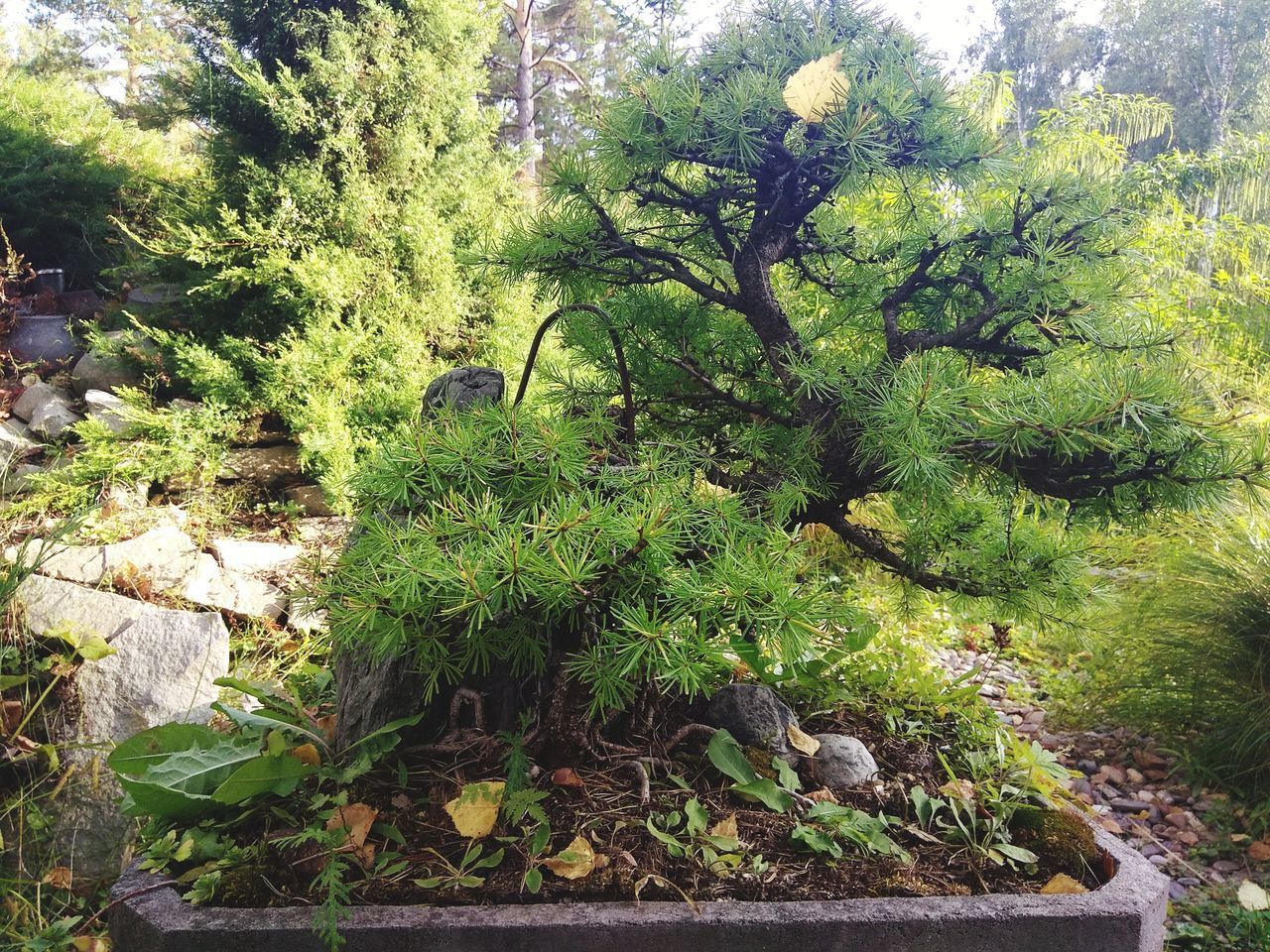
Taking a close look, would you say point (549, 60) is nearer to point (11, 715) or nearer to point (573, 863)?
point (11, 715)

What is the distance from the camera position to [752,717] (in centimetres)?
141

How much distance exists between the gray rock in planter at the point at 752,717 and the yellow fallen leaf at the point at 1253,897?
125cm

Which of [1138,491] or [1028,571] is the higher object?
[1138,491]

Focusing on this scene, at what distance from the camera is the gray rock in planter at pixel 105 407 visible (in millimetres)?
3586

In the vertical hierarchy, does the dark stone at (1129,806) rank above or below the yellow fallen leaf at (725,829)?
below

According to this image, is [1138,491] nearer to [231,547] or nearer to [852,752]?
[852,752]

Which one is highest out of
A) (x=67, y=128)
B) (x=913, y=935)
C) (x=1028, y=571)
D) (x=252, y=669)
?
(x=67, y=128)

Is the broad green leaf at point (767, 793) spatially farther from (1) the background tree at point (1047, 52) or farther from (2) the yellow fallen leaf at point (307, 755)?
(1) the background tree at point (1047, 52)

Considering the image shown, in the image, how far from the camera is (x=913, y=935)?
3.34 ft

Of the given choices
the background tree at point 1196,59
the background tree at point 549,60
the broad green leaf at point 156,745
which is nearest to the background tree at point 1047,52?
the background tree at point 1196,59

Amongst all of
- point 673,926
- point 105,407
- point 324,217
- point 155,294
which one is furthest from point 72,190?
point 673,926

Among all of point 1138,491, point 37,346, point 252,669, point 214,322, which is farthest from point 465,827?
point 37,346

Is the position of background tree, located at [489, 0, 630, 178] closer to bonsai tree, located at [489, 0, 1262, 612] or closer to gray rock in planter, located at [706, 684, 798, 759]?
bonsai tree, located at [489, 0, 1262, 612]

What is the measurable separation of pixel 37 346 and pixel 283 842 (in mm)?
4754
